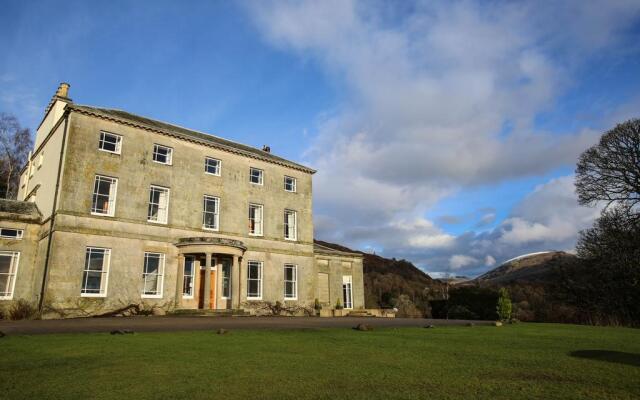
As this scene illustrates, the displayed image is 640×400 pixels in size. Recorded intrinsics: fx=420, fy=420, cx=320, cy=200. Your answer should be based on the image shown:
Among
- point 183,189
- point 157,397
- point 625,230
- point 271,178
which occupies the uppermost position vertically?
point 271,178

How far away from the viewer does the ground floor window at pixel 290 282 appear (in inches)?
1103

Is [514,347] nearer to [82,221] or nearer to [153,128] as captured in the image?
[82,221]

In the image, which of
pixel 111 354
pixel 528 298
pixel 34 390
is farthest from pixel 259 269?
pixel 528 298

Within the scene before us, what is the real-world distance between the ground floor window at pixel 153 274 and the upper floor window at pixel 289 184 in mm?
10264

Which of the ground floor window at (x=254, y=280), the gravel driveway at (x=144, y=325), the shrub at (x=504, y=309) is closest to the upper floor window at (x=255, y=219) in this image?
the ground floor window at (x=254, y=280)

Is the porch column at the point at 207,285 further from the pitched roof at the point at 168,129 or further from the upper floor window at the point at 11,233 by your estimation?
the upper floor window at the point at 11,233

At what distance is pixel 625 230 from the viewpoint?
979 inches

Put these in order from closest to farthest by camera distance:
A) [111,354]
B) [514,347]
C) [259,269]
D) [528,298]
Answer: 1. [111,354]
2. [514,347]
3. [259,269]
4. [528,298]

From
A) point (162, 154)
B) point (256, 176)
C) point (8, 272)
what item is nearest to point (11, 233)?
point (8, 272)

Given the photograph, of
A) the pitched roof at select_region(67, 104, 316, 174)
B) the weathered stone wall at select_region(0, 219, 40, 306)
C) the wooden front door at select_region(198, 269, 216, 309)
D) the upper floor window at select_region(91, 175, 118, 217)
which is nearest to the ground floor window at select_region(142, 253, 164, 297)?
the wooden front door at select_region(198, 269, 216, 309)

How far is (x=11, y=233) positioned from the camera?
21.0 meters

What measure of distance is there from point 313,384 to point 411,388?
1.12 metres

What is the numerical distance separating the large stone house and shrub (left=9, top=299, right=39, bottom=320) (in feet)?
1.53

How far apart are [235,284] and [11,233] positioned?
1153cm
